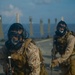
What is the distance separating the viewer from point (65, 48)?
7316 millimetres

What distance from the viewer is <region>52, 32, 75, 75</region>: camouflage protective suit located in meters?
7.09

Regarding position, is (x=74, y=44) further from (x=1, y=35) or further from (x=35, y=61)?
(x=1, y=35)

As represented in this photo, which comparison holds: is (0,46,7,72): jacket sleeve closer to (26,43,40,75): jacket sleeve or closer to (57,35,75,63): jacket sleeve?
(26,43,40,75): jacket sleeve

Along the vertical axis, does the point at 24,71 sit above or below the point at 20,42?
below

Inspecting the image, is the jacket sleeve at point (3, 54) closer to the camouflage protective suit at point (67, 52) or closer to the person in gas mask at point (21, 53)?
the person in gas mask at point (21, 53)

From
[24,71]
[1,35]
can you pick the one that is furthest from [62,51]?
[1,35]

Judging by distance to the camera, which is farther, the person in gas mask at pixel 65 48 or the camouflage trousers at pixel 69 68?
the camouflage trousers at pixel 69 68

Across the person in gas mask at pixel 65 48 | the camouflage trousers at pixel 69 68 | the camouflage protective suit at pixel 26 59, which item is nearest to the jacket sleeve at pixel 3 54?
the camouflage protective suit at pixel 26 59

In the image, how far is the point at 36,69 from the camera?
546cm

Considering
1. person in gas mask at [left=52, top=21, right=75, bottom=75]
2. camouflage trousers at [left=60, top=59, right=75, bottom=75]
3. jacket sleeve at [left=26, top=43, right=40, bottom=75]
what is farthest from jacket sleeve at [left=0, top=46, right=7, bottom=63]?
camouflage trousers at [left=60, top=59, right=75, bottom=75]

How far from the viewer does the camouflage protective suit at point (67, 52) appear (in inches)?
279

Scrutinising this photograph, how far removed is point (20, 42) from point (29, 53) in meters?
0.26

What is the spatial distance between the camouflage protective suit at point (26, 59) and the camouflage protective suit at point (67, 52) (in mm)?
1485

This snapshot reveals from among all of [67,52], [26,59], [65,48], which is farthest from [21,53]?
[65,48]
